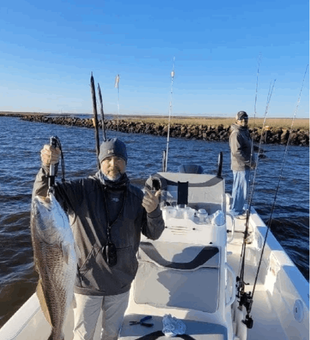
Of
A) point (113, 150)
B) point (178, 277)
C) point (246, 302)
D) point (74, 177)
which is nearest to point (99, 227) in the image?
point (113, 150)

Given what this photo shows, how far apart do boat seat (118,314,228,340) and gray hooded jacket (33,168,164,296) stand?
1.36ft

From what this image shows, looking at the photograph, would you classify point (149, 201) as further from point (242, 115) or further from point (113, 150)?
point (242, 115)

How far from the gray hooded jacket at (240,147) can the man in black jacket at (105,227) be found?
431cm

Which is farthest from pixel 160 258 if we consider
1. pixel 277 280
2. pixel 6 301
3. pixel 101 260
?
pixel 6 301

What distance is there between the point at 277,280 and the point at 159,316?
246 centimetres

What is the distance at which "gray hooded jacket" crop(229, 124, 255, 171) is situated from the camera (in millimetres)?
6266

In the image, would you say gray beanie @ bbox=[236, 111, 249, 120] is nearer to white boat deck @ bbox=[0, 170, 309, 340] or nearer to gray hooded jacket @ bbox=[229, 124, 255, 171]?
gray hooded jacket @ bbox=[229, 124, 255, 171]

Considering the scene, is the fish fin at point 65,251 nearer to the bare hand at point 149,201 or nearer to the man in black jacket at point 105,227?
the man in black jacket at point 105,227

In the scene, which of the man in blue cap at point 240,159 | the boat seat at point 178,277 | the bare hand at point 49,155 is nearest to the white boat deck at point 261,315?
the man in blue cap at point 240,159

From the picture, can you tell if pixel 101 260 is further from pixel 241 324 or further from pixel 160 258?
pixel 241 324

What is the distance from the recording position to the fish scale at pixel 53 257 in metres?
1.80

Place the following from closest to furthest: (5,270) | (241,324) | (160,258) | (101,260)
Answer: (101,260) < (160,258) < (241,324) < (5,270)

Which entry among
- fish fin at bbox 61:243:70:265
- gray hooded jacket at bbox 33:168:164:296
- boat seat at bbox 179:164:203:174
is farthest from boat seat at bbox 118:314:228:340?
boat seat at bbox 179:164:203:174

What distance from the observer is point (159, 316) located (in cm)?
275
